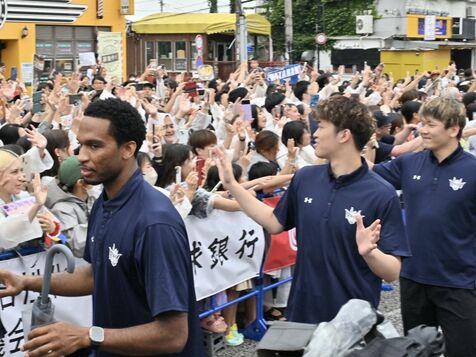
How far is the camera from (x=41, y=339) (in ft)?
7.98

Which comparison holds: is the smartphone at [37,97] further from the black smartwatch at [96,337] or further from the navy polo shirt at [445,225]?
the black smartwatch at [96,337]

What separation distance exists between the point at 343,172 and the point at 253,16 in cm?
3443

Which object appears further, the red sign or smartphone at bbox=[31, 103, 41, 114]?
smartphone at bbox=[31, 103, 41, 114]

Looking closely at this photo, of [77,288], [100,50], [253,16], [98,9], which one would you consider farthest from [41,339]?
[253,16]

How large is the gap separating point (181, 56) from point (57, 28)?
10.8 m

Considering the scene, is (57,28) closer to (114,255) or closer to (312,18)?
(312,18)

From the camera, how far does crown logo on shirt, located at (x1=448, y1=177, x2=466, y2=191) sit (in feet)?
14.3

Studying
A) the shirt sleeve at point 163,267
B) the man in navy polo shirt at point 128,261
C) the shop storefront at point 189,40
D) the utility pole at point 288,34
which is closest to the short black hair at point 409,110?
the man in navy polo shirt at point 128,261

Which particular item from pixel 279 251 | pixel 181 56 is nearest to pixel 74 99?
pixel 279 251

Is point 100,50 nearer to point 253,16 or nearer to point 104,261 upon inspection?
point 104,261

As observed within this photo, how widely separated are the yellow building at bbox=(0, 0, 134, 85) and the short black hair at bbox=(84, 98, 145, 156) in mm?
22340

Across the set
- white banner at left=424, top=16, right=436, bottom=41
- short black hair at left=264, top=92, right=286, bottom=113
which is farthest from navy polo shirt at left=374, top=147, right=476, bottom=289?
white banner at left=424, top=16, right=436, bottom=41

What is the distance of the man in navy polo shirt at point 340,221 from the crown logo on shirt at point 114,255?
1061 mm

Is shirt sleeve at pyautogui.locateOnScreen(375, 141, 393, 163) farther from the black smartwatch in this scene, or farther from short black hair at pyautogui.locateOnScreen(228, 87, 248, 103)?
short black hair at pyautogui.locateOnScreen(228, 87, 248, 103)
